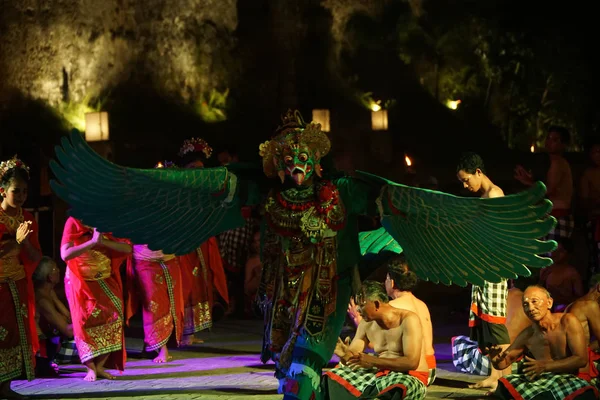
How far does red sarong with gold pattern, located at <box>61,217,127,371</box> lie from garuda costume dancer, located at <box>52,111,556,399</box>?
2341mm

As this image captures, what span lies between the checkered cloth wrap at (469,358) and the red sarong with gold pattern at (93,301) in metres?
2.53

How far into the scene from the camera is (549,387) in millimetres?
6668

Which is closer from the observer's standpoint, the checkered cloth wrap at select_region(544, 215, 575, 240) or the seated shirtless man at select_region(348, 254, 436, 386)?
the seated shirtless man at select_region(348, 254, 436, 386)

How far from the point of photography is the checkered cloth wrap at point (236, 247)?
12328 millimetres

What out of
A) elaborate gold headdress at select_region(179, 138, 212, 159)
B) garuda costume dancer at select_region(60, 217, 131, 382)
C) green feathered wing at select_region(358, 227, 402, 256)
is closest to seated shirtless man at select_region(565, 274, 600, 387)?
green feathered wing at select_region(358, 227, 402, 256)

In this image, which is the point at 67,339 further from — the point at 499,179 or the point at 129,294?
the point at 499,179

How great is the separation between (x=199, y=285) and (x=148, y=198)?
412 centimetres

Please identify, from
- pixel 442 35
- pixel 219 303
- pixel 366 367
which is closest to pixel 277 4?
pixel 442 35

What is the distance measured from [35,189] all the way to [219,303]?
3048 mm

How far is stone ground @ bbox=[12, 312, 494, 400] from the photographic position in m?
7.73

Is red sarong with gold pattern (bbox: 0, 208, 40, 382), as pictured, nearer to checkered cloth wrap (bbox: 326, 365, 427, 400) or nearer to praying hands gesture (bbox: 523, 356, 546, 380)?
checkered cloth wrap (bbox: 326, 365, 427, 400)

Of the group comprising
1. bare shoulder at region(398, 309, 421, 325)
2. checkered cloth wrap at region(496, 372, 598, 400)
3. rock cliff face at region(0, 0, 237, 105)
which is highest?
rock cliff face at region(0, 0, 237, 105)

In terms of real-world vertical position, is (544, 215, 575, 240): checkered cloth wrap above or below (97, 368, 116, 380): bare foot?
above

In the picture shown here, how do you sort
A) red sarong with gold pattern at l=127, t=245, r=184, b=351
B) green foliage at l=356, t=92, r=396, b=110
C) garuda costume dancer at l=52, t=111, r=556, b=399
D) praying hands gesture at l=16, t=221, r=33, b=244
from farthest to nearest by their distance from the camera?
green foliage at l=356, t=92, r=396, b=110, red sarong with gold pattern at l=127, t=245, r=184, b=351, praying hands gesture at l=16, t=221, r=33, b=244, garuda costume dancer at l=52, t=111, r=556, b=399
